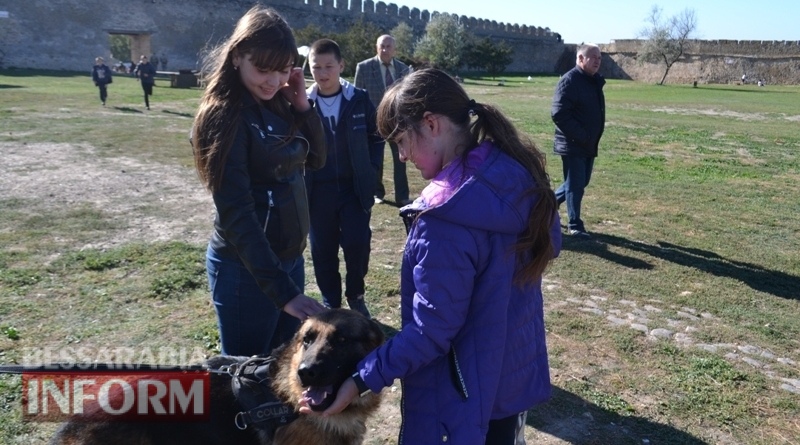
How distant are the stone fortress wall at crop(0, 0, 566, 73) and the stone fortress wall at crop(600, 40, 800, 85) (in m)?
23.4

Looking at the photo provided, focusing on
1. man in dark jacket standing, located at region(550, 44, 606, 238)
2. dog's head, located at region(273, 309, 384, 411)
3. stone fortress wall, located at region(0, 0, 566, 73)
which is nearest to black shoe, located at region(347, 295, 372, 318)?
dog's head, located at region(273, 309, 384, 411)

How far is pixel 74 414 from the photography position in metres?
2.70

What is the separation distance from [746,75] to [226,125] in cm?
7074

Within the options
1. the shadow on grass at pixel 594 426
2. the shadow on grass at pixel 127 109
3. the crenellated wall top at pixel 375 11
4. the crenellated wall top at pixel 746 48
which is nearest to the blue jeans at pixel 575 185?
the shadow on grass at pixel 594 426

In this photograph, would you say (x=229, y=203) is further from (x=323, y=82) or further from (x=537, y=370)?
(x=323, y=82)

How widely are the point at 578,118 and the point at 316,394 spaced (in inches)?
258

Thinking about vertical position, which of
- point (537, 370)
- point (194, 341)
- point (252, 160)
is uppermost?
point (252, 160)

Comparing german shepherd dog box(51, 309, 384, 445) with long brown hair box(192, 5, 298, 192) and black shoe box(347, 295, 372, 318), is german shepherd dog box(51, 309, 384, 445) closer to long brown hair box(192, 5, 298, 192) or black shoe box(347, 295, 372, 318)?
long brown hair box(192, 5, 298, 192)

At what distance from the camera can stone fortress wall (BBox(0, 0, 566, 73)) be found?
41125mm

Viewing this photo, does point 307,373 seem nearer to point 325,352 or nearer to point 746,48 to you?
point 325,352

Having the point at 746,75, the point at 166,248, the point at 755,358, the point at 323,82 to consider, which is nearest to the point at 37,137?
the point at 166,248

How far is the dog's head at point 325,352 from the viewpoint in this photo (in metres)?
2.63

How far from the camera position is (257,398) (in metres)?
2.85

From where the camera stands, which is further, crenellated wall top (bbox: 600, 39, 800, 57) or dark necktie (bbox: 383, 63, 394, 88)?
crenellated wall top (bbox: 600, 39, 800, 57)
